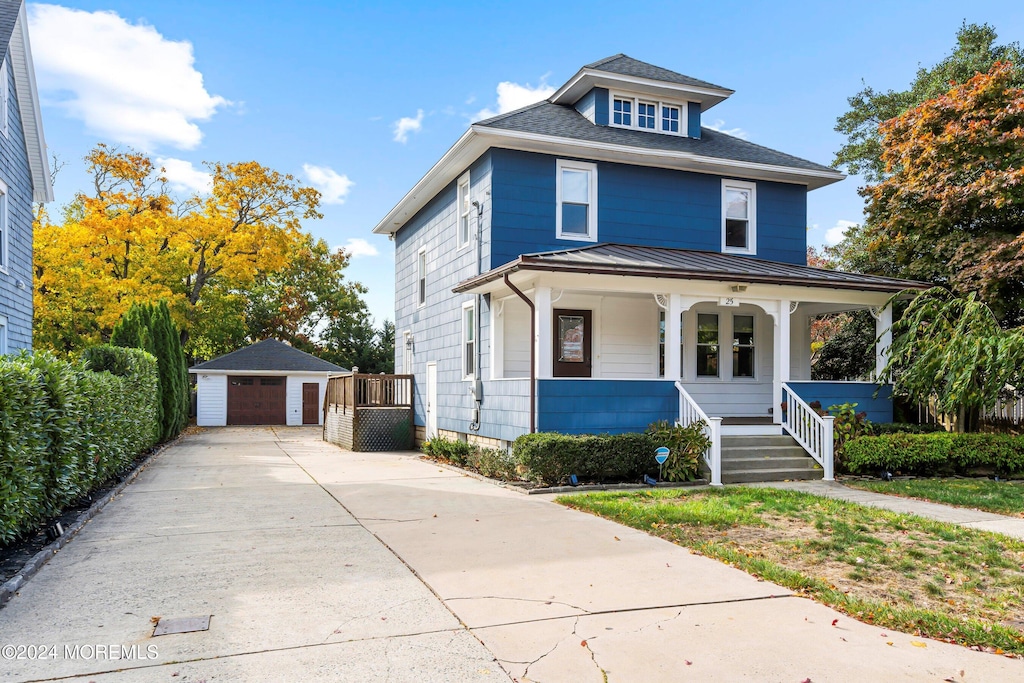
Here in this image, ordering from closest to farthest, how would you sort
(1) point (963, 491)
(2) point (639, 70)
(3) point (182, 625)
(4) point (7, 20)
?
(3) point (182, 625), (1) point (963, 491), (4) point (7, 20), (2) point (639, 70)

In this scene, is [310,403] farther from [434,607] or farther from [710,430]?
[434,607]

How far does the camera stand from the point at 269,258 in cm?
2978

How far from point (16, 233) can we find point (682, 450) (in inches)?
566

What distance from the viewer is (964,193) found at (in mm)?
15383

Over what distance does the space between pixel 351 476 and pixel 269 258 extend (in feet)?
62.8

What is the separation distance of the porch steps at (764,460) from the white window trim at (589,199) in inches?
193

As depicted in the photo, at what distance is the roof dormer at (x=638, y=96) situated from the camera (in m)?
16.3

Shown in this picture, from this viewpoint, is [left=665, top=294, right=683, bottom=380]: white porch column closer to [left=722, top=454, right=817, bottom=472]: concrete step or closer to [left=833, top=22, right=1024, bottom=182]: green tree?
[left=722, top=454, right=817, bottom=472]: concrete step

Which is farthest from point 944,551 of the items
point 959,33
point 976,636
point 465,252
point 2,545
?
point 959,33

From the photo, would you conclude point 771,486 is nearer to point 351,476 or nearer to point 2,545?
point 351,476

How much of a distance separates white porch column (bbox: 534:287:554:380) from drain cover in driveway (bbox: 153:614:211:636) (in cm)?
767

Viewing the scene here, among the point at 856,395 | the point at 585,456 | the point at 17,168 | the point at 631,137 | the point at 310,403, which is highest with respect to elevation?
the point at 631,137

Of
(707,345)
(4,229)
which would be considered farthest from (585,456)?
(4,229)

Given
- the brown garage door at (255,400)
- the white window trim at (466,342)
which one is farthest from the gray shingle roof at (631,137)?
the brown garage door at (255,400)
